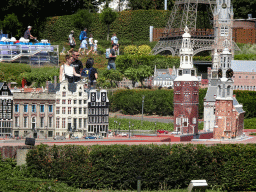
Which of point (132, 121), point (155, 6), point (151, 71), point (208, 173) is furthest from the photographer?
point (155, 6)

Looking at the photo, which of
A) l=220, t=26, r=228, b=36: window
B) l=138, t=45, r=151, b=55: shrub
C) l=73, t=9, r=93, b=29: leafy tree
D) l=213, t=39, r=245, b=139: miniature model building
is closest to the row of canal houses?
l=213, t=39, r=245, b=139: miniature model building

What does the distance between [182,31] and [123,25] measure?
657 inches

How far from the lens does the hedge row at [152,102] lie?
8381 centimetres

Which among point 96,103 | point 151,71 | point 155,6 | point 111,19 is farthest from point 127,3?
point 96,103

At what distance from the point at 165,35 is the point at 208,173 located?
72575 mm

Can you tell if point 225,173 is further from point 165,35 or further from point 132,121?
point 165,35

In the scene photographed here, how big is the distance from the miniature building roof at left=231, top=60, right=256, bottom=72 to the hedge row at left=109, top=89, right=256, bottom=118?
6508 millimetres

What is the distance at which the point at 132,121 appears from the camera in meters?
78.6

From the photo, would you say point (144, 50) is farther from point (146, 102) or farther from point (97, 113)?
point (97, 113)

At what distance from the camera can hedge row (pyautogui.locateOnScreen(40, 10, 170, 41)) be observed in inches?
4685

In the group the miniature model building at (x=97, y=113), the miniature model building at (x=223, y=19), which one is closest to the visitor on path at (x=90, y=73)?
the miniature model building at (x=97, y=113)

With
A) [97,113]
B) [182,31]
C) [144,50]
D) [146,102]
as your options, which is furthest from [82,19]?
[97,113]

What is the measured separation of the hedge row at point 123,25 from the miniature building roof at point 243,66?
90.3ft

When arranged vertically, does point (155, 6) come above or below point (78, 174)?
above
